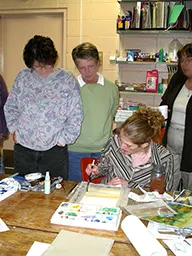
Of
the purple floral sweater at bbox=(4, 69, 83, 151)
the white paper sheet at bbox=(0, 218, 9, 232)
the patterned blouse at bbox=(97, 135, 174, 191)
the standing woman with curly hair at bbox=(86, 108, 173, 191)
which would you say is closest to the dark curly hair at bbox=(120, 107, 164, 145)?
the standing woman with curly hair at bbox=(86, 108, 173, 191)

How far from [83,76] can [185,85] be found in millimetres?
788

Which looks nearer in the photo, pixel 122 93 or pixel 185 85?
pixel 185 85

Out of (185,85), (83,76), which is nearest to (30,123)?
(83,76)

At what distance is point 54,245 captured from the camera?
112cm

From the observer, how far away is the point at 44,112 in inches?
77.3

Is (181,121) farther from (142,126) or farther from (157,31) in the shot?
(157,31)

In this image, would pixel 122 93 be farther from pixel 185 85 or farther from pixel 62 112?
pixel 62 112

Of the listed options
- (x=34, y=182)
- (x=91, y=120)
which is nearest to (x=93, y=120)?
(x=91, y=120)

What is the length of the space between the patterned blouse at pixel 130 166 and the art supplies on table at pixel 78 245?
65cm

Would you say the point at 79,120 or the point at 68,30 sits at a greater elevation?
the point at 68,30

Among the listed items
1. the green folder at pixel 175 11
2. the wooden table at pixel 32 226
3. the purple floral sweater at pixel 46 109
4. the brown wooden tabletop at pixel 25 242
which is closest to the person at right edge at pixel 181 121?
the purple floral sweater at pixel 46 109

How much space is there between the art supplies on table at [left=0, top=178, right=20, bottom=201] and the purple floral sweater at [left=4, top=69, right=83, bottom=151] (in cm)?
35

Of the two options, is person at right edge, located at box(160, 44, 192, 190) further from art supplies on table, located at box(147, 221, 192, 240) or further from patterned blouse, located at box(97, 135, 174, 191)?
art supplies on table, located at box(147, 221, 192, 240)

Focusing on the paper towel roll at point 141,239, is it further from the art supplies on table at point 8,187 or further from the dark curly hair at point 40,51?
the dark curly hair at point 40,51
